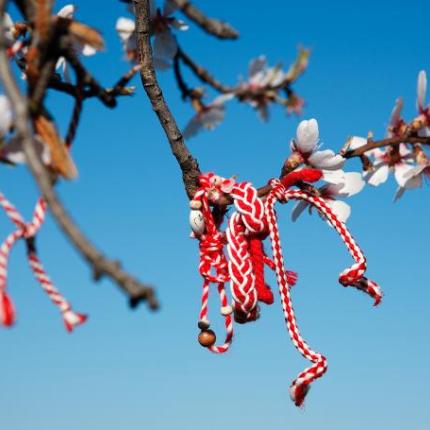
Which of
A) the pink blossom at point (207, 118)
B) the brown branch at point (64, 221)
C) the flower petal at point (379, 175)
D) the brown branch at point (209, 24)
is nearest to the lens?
the brown branch at point (64, 221)

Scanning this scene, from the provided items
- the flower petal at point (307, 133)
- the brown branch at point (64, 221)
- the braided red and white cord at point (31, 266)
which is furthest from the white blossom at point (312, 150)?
the brown branch at point (64, 221)

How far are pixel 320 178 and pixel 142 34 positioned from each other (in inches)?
10.9

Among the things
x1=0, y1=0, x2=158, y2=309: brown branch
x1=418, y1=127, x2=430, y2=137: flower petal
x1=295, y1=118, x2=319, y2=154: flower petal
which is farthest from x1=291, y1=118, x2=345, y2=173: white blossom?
x1=0, y1=0, x2=158, y2=309: brown branch

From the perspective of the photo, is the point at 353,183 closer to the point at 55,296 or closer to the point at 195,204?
the point at 195,204

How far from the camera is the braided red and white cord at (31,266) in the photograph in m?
0.56

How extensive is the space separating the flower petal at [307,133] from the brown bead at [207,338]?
10.0 inches

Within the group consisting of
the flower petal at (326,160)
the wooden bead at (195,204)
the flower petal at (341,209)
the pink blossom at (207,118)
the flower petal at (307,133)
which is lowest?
the wooden bead at (195,204)

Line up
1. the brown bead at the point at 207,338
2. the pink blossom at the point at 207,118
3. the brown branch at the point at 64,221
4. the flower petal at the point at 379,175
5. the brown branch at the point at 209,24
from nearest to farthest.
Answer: the brown branch at the point at 64,221
the brown branch at the point at 209,24
the pink blossom at the point at 207,118
the brown bead at the point at 207,338
the flower petal at the point at 379,175

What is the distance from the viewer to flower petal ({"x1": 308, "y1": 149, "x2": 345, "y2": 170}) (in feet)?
3.00

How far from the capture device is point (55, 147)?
58 cm

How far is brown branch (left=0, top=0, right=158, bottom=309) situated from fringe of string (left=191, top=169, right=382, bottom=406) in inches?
17.9

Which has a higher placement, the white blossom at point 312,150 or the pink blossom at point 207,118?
the white blossom at point 312,150

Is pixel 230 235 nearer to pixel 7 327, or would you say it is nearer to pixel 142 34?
pixel 142 34

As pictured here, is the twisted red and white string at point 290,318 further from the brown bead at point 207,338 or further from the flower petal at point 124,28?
the flower petal at point 124,28
